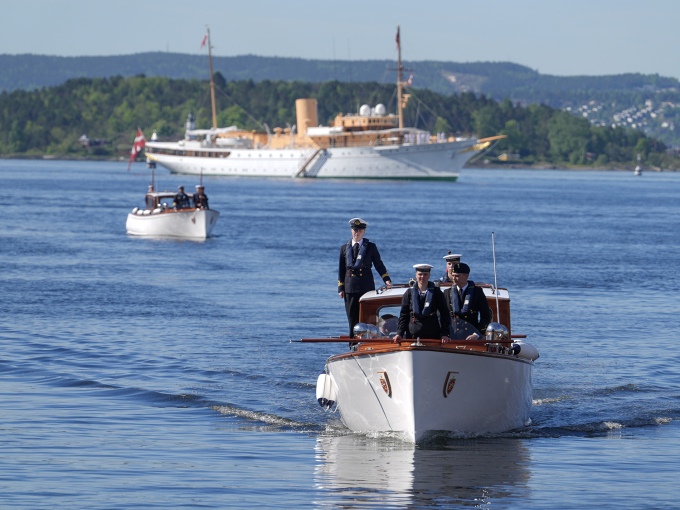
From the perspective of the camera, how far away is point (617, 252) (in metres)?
42.3

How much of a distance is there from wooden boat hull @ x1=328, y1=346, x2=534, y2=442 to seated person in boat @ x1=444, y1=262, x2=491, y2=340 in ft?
2.14

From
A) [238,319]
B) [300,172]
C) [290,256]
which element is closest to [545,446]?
[238,319]

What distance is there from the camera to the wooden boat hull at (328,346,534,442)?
11516mm

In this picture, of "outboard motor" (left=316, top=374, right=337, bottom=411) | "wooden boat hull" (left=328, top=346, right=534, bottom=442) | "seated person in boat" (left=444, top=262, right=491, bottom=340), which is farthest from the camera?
"outboard motor" (left=316, top=374, right=337, bottom=411)

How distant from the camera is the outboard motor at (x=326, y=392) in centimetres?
1334

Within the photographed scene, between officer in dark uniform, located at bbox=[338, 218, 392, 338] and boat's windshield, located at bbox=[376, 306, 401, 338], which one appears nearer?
boat's windshield, located at bbox=[376, 306, 401, 338]

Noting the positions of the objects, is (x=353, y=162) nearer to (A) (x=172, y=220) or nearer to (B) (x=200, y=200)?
(A) (x=172, y=220)

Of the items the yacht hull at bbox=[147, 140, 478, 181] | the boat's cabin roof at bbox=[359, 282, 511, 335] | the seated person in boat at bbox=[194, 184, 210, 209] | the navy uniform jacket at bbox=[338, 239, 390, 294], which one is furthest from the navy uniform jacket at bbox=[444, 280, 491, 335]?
the yacht hull at bbox=[147, 140, 478, 181]

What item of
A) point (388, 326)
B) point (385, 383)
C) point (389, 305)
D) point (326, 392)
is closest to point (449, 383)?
point (385, 383)

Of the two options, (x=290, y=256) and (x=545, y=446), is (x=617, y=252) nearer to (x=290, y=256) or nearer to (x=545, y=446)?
(x=290, y=256)

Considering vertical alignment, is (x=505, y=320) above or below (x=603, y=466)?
above

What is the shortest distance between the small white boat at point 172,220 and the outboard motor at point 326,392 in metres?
30.9

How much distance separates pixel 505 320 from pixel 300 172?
12263cm

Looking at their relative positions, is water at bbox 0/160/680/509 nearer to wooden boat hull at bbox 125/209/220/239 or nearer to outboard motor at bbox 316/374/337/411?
outboard motor at bbox 316/374/337/411
